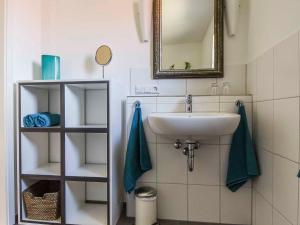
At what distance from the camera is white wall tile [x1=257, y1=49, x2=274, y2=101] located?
1.13 m

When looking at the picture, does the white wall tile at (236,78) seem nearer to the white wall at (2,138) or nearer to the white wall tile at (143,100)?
the white wall tile at (143,100)

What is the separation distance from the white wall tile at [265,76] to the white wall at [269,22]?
6 cm

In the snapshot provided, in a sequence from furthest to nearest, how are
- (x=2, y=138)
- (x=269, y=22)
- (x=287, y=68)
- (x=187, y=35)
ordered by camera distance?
(x=187, y=35), (x=2, y=138), (x=269, y=22), (x=287, y=68)

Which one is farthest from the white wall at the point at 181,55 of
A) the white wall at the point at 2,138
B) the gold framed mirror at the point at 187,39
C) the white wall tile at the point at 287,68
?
the white wall at the point at 2,138

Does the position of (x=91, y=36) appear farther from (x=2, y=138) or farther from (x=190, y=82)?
(x=2, y=138)

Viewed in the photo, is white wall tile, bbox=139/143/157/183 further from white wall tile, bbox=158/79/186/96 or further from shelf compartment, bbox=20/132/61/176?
shelf compartment, bbox=20/132/61/176

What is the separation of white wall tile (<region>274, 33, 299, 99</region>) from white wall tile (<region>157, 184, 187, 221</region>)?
2.92 ft

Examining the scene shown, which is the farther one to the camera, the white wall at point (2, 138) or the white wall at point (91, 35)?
the white wall at point (91, 35)

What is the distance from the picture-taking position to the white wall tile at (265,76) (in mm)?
1135

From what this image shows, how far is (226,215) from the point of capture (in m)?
1.46

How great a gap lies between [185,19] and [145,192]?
1287 millimetres

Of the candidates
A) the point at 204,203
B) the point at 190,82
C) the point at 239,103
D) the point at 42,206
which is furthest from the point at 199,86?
the point at 42,206

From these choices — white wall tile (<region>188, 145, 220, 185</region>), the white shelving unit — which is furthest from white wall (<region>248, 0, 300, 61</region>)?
the white shelving unit

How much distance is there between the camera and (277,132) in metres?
1.07
